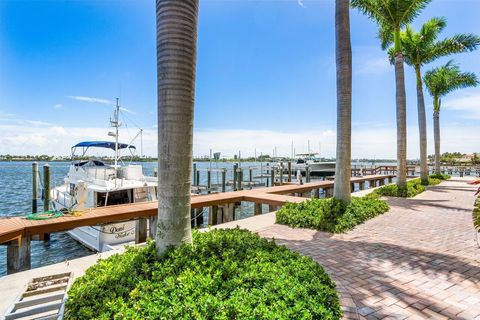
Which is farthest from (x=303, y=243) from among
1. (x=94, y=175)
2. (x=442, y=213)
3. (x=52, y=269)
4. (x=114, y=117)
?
(x=114, y=117)

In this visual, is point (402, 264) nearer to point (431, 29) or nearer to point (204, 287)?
point (204, 287)

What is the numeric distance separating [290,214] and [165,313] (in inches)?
226

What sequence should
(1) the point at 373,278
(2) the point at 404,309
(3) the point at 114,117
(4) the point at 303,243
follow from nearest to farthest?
(2) the point at 404,309, (1) the point at 373,278, (4) the point at 303,243, (3) the point at 114,117

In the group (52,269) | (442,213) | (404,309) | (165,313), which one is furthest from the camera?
(442,213)

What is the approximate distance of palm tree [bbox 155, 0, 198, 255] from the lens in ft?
11.4

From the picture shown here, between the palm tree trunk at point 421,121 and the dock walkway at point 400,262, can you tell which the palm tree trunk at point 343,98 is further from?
the palm tree trunk at point 421,121

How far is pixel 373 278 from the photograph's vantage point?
404 cm

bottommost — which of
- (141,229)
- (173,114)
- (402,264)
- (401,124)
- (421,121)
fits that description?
(141,229)

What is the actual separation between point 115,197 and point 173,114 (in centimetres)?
954

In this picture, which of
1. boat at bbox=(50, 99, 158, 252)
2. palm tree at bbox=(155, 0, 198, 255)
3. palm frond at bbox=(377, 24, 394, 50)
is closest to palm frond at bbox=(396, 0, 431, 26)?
palm frond at bbox=(377, 24, 394, 50)

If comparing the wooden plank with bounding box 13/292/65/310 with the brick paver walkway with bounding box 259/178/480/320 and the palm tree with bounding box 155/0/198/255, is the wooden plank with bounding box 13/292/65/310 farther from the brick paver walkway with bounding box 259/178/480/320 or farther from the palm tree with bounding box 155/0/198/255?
the brick paver walkway with bounding box 259/178/480/320

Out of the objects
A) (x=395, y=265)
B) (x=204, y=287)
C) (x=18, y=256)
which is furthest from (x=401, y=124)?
(x=18, y=256)

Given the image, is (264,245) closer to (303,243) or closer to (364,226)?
(303,243)

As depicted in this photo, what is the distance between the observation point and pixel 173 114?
3477 millimetres
